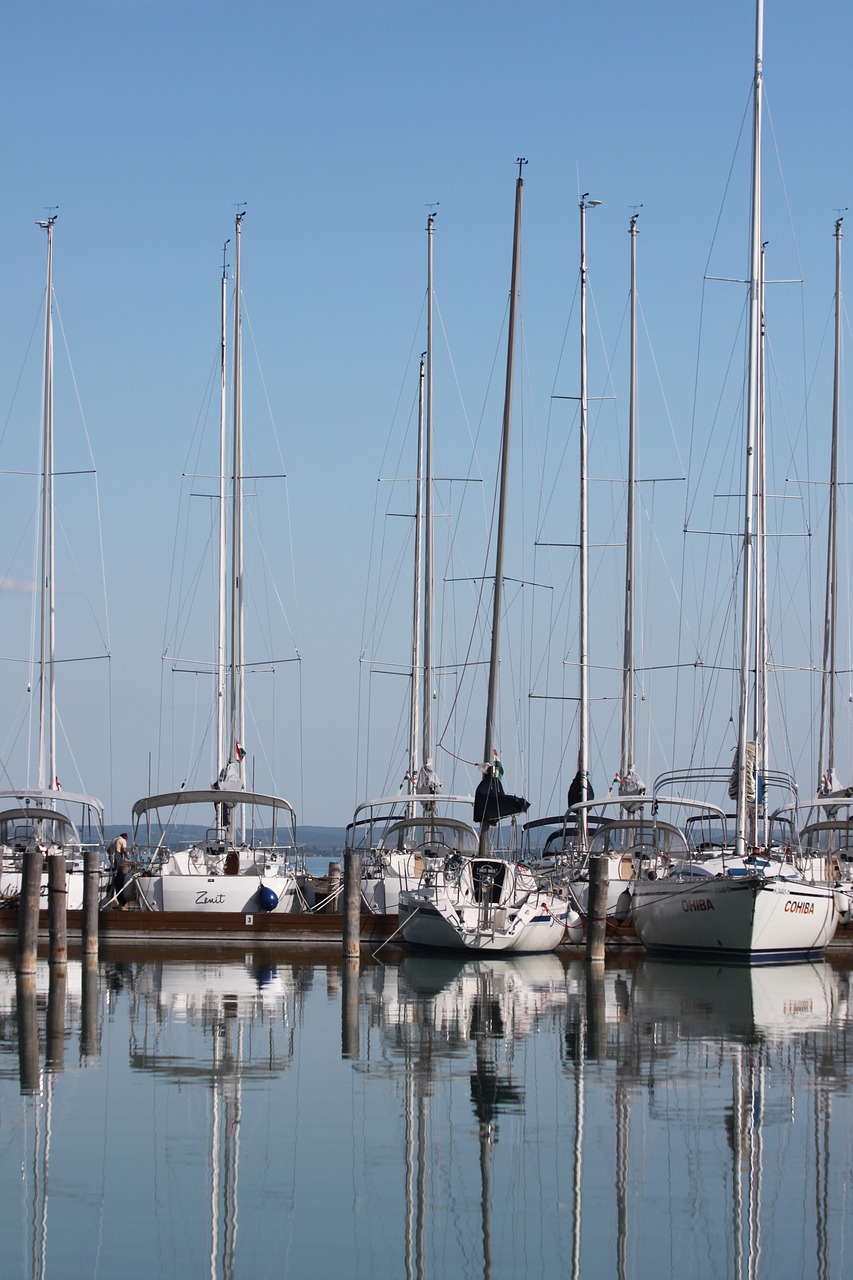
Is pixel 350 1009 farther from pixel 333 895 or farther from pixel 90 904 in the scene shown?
pixel 333 895

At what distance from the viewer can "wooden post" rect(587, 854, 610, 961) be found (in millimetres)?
34594

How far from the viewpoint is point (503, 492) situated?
125 ft

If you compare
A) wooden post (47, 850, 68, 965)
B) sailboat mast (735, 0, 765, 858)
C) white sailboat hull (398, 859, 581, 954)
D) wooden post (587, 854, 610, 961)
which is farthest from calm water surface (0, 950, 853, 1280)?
sailboat mast (735, 0, 765, 858)

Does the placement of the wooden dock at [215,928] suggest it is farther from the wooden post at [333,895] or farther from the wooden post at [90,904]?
the wooden post at [90,904]

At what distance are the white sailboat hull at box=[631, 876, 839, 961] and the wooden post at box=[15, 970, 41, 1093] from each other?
13.7 metres

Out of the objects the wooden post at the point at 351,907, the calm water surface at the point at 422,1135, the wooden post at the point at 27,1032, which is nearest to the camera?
the calm water surface at the point at 422,1135

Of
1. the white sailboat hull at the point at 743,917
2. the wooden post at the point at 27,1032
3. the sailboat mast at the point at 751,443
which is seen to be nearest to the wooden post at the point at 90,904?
the wooden post at the point at 27,1032

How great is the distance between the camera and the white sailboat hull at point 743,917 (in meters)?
34.9

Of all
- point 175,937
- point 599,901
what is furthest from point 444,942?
point 175,937

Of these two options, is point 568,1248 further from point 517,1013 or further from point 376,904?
point 376,904

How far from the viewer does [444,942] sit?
117 feet

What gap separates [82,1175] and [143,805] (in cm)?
2599

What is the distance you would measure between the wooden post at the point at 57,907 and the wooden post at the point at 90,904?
2.32 ft

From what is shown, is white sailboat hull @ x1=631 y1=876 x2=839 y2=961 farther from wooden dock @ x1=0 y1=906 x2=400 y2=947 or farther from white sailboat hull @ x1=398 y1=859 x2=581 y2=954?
wooden dock @ x1=0 y1=906 x2=400 y2=947
